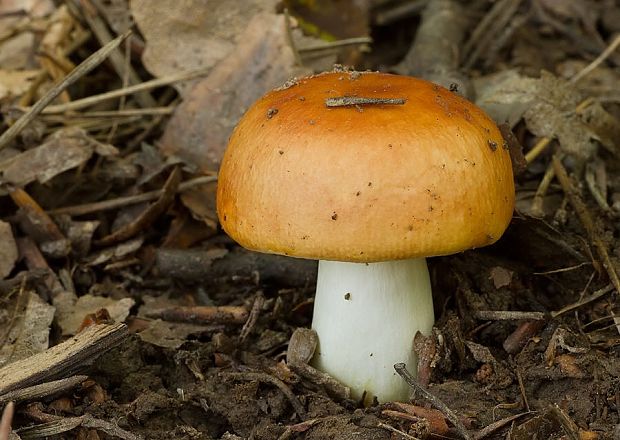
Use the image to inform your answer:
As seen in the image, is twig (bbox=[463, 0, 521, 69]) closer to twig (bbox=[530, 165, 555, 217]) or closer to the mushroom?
twig (bbox=[530, 165, 555, 217])

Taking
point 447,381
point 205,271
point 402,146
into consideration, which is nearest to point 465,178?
point 402,146

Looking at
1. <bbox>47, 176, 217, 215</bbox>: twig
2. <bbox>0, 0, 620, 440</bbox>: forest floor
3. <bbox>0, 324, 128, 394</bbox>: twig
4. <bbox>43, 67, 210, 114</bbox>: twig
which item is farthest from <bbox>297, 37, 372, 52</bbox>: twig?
<bbox>0, 324, 128, 394</bbox>: twig

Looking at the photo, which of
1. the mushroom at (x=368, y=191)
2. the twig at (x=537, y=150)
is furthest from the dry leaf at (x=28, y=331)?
the twig at (x=537, y=150)

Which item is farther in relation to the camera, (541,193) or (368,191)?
(541,193)

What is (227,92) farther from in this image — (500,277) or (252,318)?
(500,277)

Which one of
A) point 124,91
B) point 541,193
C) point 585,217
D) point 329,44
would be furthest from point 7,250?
point 585,217

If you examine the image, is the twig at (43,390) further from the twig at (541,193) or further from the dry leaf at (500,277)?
the twig at (541,193)

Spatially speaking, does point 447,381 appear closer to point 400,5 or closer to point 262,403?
point 262,403
